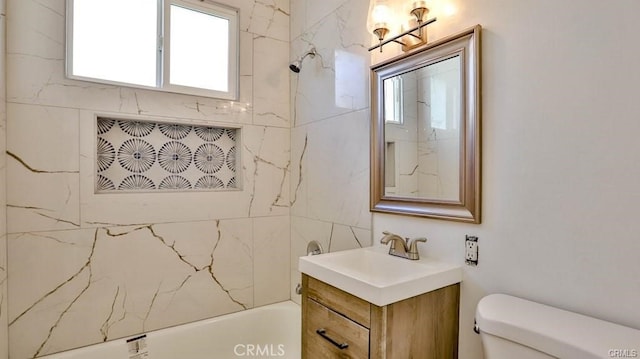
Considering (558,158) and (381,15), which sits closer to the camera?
(558,158)

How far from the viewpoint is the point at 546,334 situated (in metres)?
0.87

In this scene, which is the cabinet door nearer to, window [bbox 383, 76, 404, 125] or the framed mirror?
the framed mirror

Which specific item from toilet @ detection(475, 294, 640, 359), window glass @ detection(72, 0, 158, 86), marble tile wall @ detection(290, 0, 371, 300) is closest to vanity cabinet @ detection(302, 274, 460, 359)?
toilet @ detection(475, 294, 640, 359)

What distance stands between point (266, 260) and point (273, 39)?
67.1 inches

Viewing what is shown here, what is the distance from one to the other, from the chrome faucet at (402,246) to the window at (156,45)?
59.8 inches

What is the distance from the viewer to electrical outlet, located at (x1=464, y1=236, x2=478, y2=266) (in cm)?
126

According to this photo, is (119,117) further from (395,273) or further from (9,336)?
(395,273)

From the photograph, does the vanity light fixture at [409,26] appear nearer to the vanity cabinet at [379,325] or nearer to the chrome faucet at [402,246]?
the chrome faucet at [402,246]

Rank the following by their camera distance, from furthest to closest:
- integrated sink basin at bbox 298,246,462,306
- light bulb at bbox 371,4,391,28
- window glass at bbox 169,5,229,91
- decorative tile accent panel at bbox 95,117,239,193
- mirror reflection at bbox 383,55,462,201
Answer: window glass at bbox 169,5,229,91, decorative tile accent panel at bbox 95,117,239,193, light bulb at bbox 371,4,391,28, mirror reflection at bbox 383,55,462,201, integrated sink basin at bbox 298,246,462,306

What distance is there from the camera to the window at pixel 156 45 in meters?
1.92

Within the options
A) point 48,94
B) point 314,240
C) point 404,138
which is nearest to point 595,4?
point 404,138

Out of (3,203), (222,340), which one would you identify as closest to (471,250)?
(222,340)

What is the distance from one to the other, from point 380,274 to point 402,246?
17 centimetres

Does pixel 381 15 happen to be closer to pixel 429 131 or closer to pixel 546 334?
pixel 429 131
